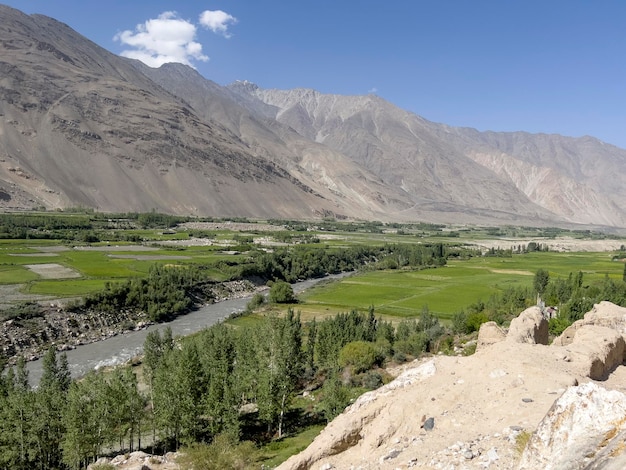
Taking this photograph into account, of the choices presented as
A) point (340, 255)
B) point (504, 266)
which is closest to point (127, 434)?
point (340, 255)

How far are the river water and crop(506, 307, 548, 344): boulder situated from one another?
47.0m

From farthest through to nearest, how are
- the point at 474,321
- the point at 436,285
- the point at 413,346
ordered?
the point at 436,285
the point at 474,321
the point at 413,346

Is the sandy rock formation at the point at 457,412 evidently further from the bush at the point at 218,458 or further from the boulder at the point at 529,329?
the bush at the point at 218,458

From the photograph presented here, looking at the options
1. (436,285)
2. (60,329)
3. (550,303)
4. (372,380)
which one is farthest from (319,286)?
(372,380)

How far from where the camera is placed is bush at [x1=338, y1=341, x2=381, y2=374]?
53.4m

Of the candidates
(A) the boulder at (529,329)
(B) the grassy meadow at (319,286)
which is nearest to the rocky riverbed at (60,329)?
(B) the grassy meadow at (319,286)

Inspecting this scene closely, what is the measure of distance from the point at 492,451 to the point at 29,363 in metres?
61.6

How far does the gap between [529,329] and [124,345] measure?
184 ft

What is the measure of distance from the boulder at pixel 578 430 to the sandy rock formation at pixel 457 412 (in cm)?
179

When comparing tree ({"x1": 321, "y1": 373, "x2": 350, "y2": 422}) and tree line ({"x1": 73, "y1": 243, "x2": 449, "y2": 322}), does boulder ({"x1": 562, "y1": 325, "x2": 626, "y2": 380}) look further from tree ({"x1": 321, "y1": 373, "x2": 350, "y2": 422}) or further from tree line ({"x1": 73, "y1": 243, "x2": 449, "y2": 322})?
tree line ({"x1": 73, "y1": 243, "x2": 449, "y2": 322})

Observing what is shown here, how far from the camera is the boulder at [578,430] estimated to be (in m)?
8.23

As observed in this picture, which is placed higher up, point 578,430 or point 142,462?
point 578,430

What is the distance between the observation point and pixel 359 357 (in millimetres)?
53938

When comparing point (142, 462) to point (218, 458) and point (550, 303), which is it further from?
point (550, 303)
